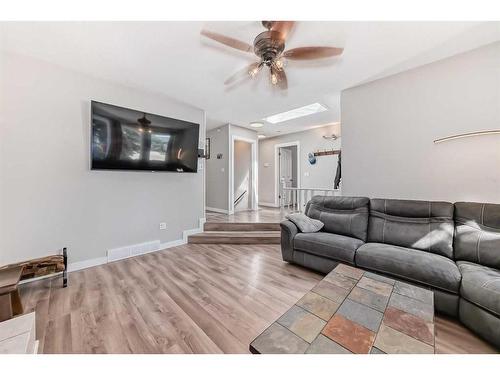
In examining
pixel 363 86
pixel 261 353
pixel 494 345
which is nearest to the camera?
pixel 261 353

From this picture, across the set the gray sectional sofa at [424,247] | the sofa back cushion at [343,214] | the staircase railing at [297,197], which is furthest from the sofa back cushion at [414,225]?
the staircase railing at [297,197]

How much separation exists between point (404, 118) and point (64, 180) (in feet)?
15.3

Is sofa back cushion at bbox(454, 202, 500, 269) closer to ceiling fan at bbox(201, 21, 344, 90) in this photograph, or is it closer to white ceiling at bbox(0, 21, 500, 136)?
white ceiling at bbox(0, 21, 500, 136)

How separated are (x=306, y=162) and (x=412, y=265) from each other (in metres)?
4.36

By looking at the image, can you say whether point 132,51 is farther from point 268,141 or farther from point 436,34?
point 268,141

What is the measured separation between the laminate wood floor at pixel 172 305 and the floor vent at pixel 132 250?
0.14 metres

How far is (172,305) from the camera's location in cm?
187

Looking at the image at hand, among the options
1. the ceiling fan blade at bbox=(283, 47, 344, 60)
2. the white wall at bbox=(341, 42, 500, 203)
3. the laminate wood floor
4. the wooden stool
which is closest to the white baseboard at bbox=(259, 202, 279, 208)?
the white wall at bbox=(341, 42, 500, 203)

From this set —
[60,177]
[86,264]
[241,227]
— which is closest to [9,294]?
[86,264]

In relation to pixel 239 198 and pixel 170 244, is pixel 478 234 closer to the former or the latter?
pixel 170 244

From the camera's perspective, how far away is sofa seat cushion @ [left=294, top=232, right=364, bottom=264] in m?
2.22

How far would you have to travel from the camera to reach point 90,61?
93.5 inches

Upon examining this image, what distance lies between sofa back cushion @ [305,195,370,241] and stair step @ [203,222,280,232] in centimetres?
116

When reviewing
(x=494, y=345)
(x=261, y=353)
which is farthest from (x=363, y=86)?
(x=261, y=353)
